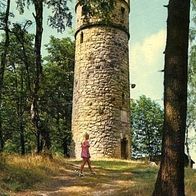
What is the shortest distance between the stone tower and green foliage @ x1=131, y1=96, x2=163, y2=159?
19.9 metres

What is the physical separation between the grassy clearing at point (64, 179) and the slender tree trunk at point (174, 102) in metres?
1.70

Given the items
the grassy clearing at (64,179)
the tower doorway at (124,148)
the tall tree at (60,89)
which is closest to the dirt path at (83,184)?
the grassy clearing at (64,179)

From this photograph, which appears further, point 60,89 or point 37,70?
point 60,89

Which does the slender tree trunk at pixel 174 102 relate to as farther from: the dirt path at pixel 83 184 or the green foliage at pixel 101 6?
the green foliage at pixel 101 6

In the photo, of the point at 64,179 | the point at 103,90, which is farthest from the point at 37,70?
the point at 103,90

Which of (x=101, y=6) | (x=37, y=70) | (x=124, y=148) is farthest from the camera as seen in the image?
(x=124, y=148)

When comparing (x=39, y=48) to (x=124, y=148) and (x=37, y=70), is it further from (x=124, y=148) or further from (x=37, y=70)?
(x=124, y=148)

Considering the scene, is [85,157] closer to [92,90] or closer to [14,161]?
[14,161]

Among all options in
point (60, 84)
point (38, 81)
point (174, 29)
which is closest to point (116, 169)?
point (38, 81)

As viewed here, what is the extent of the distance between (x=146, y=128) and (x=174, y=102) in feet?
128

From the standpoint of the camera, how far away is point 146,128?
47906 millimetres

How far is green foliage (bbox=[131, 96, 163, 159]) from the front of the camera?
1836 inches

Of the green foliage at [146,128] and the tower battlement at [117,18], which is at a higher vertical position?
the tower battlement at [117,18]

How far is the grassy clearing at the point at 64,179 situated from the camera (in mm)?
11891
